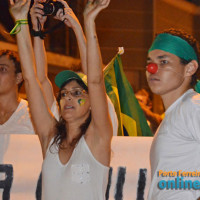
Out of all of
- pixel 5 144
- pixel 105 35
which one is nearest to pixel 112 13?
pixel 105 35

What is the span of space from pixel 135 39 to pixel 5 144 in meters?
6.90

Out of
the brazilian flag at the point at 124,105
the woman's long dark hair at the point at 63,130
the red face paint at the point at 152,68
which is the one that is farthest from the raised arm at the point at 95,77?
the brazilian flag at the point at 124,105

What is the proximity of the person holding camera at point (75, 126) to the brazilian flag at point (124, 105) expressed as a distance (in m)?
1.18

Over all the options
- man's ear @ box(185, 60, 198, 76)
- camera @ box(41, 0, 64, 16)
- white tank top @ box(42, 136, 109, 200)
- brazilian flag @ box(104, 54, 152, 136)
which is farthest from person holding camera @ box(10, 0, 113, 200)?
brazilian flag @ box(104, 54, 152, 136)

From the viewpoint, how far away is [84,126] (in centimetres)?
370

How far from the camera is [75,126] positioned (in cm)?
373

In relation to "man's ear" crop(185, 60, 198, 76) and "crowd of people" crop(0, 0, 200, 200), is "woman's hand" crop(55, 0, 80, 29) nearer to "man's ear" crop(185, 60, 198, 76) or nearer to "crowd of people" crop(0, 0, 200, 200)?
"crowd of people" crop(0, 0, 200, 200)

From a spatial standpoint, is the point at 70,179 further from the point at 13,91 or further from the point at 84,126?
the point at 13,91

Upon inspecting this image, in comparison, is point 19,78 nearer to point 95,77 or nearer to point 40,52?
point 40,52

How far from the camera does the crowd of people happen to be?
3119 millimetres

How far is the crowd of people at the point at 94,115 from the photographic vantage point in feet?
10.2

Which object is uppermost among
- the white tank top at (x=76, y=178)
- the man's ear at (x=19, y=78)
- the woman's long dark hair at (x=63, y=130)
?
the man's ear at (x=19, y=78)

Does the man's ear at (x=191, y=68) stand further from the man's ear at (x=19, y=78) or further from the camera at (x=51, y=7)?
the man's ear at (x=19, y=78)

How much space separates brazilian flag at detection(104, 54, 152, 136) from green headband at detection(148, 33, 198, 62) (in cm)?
157
